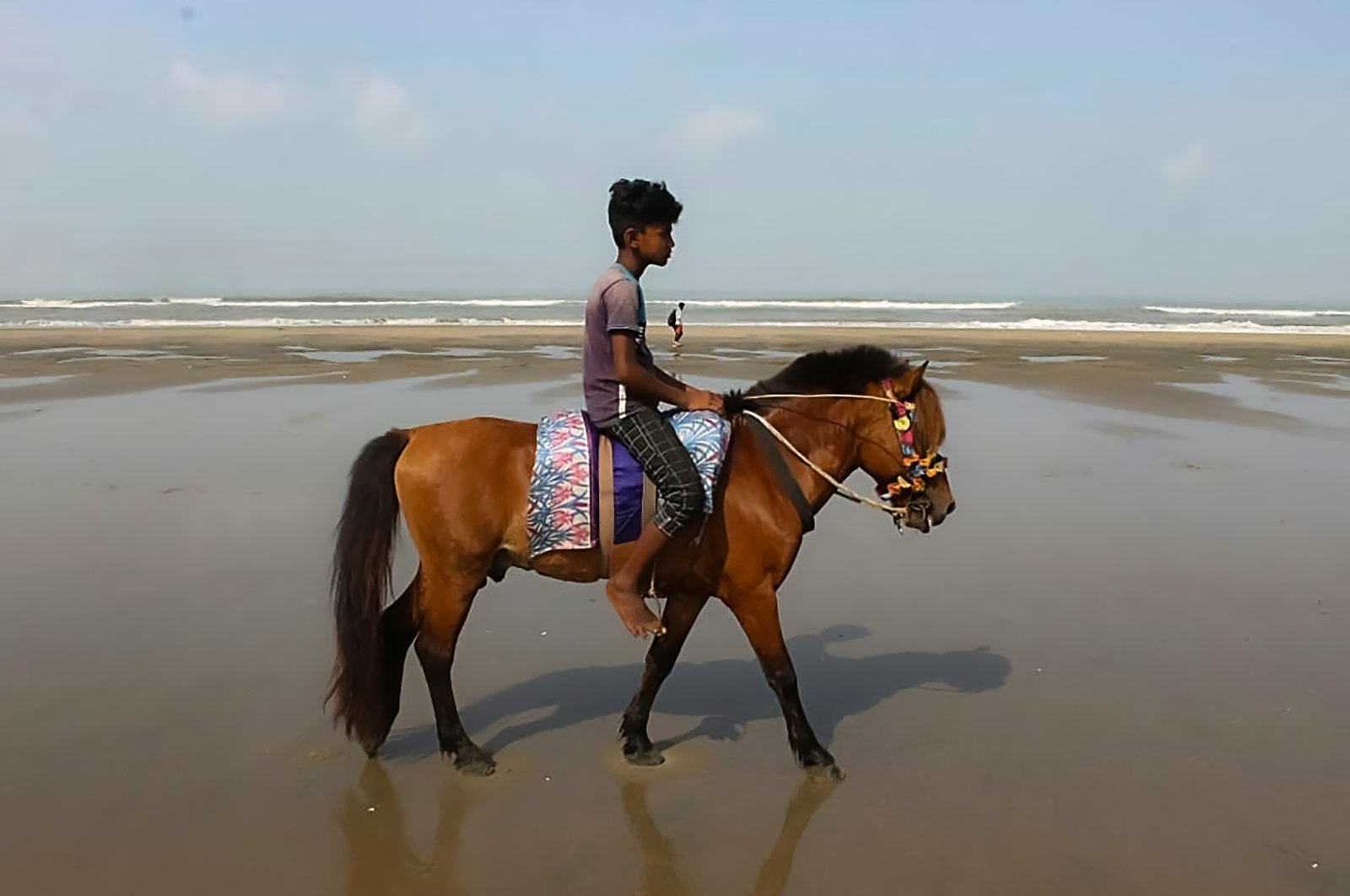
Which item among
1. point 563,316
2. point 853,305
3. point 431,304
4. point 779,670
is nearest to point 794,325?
point 563,316

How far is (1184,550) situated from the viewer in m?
7.25

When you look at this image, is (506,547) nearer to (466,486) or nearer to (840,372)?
(466,486)

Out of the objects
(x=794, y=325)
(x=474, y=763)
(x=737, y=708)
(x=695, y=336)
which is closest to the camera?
(x=474, y=763)

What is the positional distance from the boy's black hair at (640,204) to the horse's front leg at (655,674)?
172 centimetres

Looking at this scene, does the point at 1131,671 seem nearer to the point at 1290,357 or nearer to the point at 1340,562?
the point at 1340,562

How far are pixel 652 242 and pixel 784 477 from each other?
3.91 ft

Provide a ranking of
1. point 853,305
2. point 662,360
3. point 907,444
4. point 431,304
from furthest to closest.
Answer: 1. point 853,305
2. point 431,304
3. point 662,360
4. point 907,444

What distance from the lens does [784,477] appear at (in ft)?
14.8

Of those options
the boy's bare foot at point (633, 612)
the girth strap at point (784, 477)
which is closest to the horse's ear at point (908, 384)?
the girth strap at point (784, 477)

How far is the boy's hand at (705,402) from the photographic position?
4418 mm

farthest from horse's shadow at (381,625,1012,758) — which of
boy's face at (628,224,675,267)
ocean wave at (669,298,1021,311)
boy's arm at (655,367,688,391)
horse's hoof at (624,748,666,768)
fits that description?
ocean wave at (669,298,1021,311)

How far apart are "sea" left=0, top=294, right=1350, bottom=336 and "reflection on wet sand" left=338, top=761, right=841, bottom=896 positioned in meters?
33.0

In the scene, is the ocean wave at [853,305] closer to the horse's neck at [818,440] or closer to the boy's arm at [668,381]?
the horse's neck at [818,440]

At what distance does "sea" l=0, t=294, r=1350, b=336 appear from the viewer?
40344 millimetres
